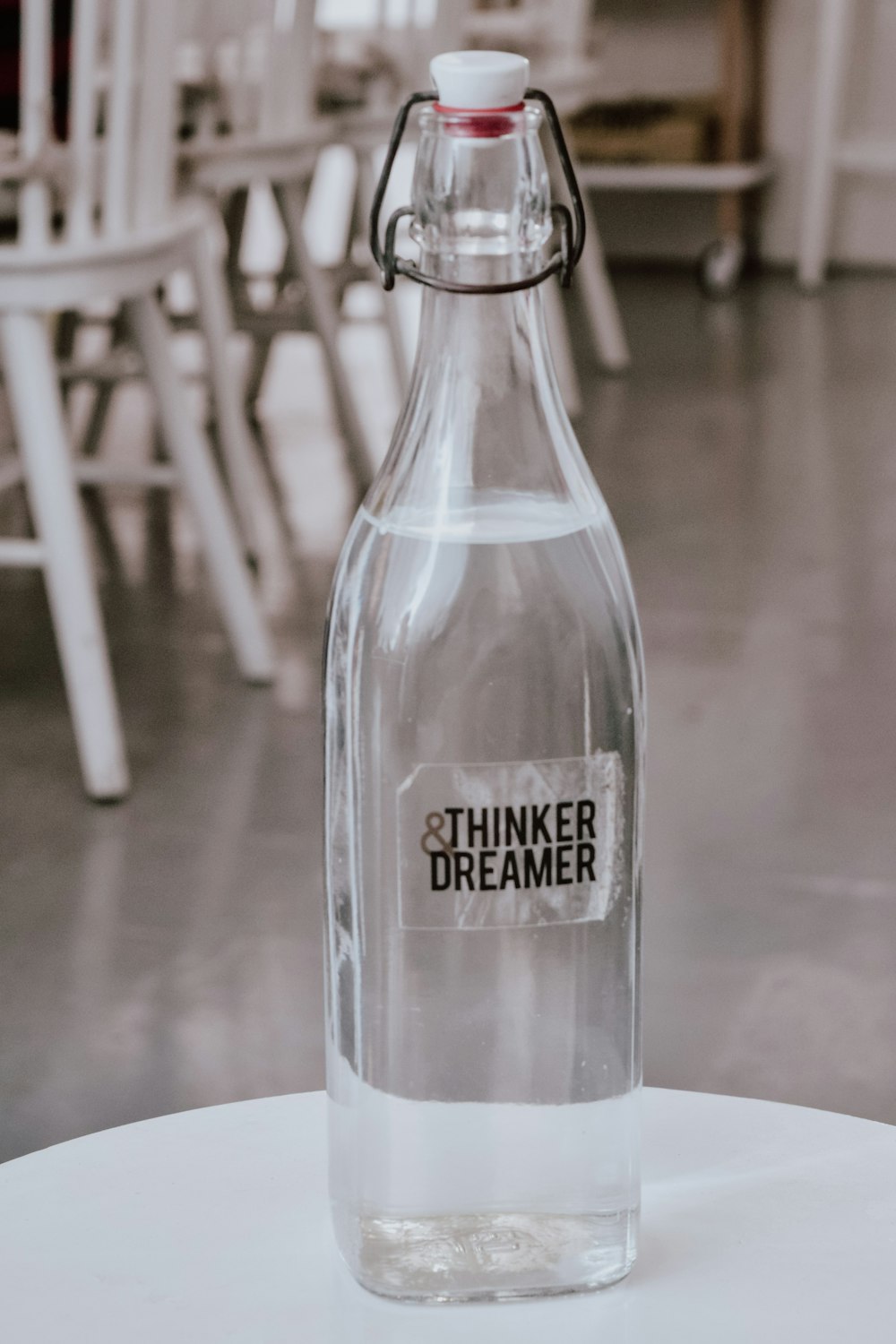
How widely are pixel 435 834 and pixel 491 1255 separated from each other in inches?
3.9

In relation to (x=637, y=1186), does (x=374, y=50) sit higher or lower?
higher

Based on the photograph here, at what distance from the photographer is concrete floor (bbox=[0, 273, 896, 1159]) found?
1.21m

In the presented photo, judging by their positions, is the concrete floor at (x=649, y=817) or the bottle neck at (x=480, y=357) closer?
the bottle neck at (x=480, y=357)

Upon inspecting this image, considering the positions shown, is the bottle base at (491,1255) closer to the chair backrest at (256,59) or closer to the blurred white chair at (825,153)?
the chair backrest at (256,59)

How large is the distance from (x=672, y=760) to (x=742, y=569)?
62 centimetres

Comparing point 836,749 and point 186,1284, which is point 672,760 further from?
point 186,1284

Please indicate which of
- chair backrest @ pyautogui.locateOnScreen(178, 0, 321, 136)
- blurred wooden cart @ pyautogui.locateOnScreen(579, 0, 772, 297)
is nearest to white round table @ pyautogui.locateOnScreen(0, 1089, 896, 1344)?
chair backrest @ pyautogui.locateOnScreen(178, 0, 321, 136)

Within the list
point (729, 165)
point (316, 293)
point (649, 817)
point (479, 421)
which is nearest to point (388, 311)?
point (316, 293)

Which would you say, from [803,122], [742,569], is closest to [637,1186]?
[742,569]

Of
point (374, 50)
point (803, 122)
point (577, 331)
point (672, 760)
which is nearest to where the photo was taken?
point (672, 760)

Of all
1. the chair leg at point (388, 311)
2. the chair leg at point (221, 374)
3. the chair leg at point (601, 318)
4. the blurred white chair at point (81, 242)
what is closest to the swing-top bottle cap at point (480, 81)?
the blurred white chair at point (81, 242)

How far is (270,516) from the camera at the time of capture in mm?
2494

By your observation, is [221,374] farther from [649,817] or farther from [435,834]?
[435,834]

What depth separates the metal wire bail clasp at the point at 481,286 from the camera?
14.6 inches
